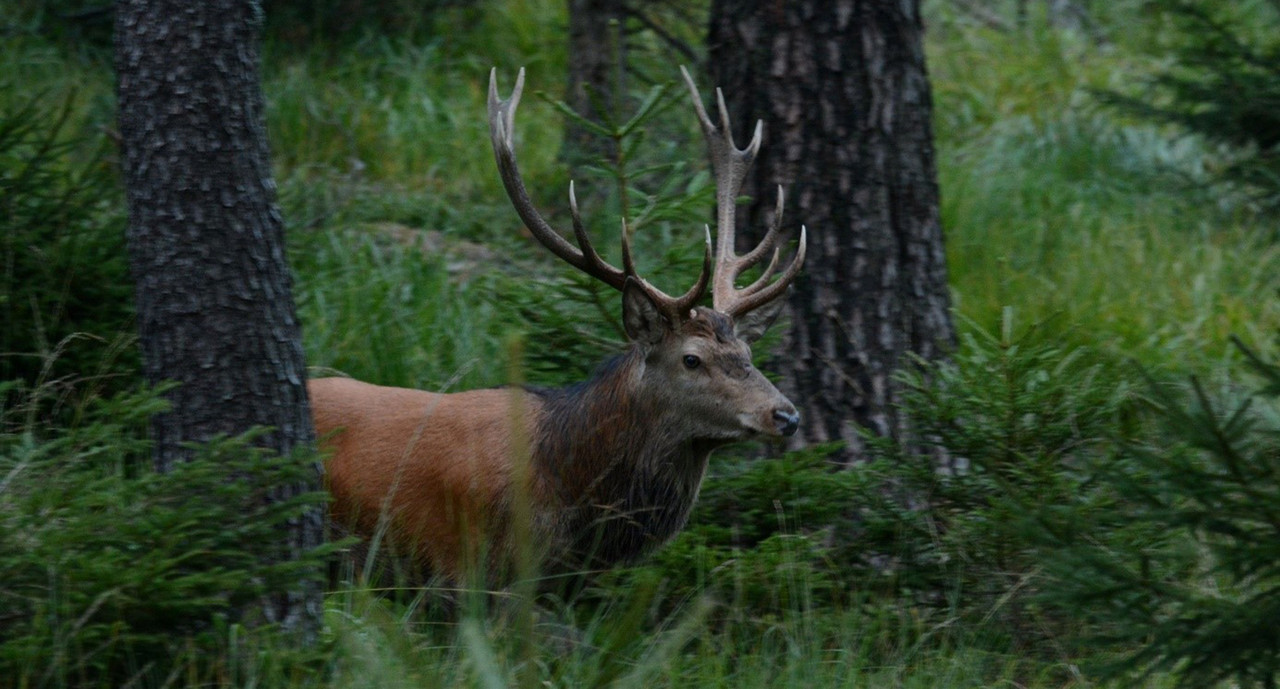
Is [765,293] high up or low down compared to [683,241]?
down

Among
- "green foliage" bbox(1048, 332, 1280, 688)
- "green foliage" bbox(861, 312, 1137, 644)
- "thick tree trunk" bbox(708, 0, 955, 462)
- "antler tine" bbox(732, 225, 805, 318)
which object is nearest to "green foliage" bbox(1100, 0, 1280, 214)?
"thick tree trunk" bbox(708, 0, 955, 462)

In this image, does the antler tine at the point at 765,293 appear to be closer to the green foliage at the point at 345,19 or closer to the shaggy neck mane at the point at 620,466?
the shaggy neck mane at the point at 620,466

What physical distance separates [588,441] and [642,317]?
503 mm

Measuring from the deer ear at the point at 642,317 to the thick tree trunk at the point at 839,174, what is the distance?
1.07m

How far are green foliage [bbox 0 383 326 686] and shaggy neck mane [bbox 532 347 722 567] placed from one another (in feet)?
4.47

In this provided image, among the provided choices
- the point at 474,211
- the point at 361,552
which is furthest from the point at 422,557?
the point at 474,211

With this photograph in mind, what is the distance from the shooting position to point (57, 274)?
574 cm

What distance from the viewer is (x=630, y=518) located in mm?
4930

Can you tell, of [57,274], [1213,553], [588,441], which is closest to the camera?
[1213,553]

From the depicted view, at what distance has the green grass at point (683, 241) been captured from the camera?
4402 mm

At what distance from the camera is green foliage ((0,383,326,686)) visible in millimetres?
3414

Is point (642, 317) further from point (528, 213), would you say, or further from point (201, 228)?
point (201, 228)

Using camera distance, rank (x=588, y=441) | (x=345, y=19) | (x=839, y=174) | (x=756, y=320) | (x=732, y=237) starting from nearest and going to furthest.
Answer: (x=588, y=441) → (x=756, y=320) → (x=732, y=237) → (x=839, y=174) → (x=345, y=19)

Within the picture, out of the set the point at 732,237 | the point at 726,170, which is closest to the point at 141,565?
the point at 732,237
